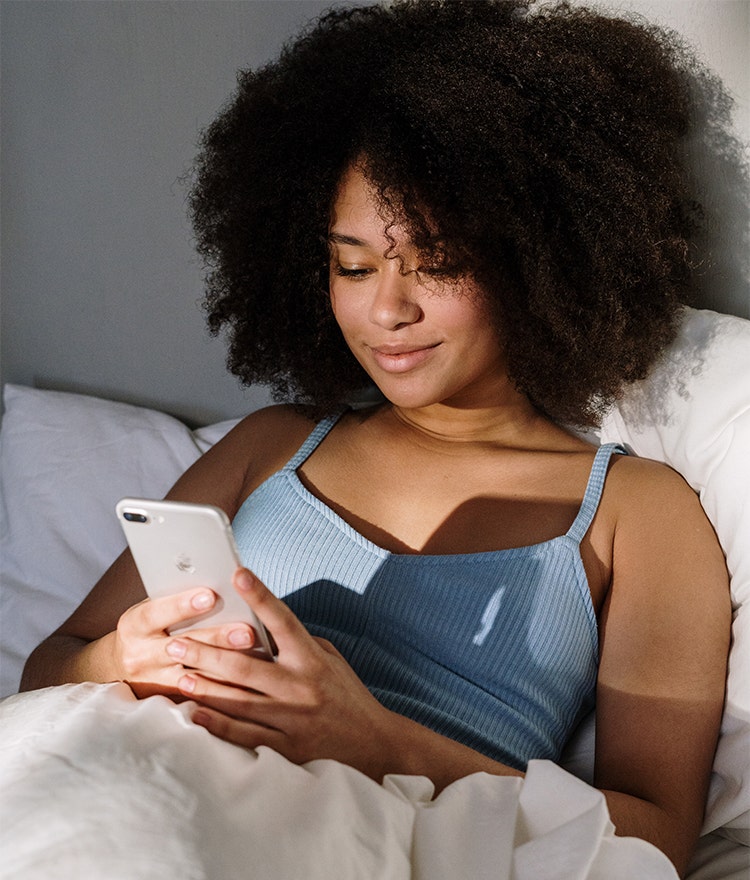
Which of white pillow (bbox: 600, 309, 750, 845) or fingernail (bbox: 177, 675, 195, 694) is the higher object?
white pillow (bbox: 600, 309, 750, 845)

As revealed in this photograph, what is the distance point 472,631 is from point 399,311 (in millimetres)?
361

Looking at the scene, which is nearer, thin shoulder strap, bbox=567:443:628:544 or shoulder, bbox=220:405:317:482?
thin shoulder strap, bbox=567:443:628:544

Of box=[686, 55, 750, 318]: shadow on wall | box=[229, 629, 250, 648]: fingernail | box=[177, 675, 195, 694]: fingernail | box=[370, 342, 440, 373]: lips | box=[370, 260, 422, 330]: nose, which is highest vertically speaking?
box=[686, 55, 750, 318]: shadow on wall

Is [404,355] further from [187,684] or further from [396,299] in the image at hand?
[187,684]

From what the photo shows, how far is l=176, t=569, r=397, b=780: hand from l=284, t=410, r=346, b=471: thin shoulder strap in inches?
15.2

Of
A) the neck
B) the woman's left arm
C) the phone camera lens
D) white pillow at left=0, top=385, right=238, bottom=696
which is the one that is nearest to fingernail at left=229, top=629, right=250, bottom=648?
the phone camera lens

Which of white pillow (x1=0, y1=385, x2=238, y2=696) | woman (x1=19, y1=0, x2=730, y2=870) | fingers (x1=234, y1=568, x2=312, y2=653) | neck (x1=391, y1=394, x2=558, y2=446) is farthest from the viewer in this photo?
white pillow (x1=0, y1=385, x2=238, y2=696)

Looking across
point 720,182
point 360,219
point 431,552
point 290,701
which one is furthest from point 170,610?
point 720,182

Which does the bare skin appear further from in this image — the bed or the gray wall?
the gray wall

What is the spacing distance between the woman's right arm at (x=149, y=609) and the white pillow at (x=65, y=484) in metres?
0.25

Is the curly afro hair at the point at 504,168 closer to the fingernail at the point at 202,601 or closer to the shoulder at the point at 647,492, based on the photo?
the shoulder at the point at 647,492

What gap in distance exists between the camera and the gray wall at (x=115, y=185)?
64.9 inches

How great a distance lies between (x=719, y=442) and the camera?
117cm

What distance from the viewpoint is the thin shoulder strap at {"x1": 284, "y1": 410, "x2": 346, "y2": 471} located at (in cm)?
132
